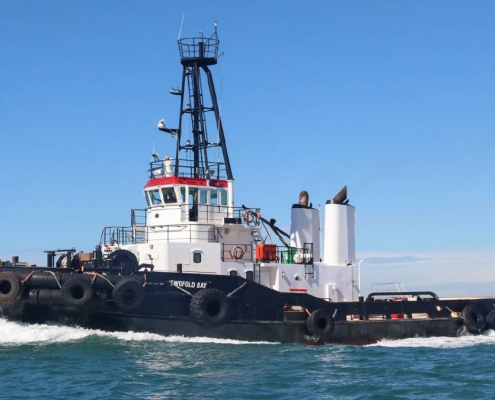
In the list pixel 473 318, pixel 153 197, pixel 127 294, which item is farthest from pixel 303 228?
pixel 127 294

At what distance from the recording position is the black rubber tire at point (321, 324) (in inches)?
773

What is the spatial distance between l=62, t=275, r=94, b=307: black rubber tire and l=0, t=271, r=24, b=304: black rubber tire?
100 centimetres

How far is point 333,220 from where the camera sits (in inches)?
899

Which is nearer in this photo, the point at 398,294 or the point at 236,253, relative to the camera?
the point at 236,253

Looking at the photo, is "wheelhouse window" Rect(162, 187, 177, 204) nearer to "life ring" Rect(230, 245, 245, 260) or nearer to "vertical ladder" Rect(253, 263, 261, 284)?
"life ring" Rect(230, 245, 245, 260)

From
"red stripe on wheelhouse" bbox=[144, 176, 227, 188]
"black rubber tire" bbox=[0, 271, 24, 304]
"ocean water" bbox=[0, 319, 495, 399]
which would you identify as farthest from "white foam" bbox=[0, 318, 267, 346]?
"red stripe on wheelhouse" bbox=[144, 176, 227, 188]

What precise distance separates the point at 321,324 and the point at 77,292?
6.61 meters

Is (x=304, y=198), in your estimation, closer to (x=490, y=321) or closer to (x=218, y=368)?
(x=490, y=321)

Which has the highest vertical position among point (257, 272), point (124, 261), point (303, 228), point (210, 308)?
point (303, 228)

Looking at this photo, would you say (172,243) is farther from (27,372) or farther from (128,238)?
(27,372)

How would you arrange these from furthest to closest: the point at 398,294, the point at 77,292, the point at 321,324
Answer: the point at 398,294, the point at 321,324, the point at 77,292

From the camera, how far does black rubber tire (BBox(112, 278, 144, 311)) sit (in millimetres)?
17547

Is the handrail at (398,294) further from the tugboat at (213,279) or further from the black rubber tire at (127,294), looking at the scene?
the black rubber tire at (127,294)

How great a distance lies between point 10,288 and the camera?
1694 centimetres
